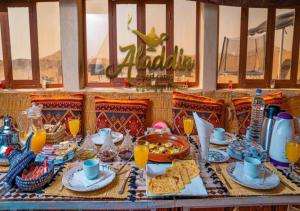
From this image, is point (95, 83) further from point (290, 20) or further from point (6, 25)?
point (290, 20)

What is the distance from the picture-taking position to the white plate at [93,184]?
4.28 ft

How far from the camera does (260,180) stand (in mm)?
1373

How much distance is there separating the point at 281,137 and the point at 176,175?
0.59m

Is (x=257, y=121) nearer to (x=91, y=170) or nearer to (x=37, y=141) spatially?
(x=91, y=170)

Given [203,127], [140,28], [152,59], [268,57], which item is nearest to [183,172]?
[203,127]

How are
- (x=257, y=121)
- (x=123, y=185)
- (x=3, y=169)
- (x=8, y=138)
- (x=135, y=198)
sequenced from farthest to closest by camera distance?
(x=257, y=121), (x=8, y=138), (x=3, y=169), (x=123, y=185), (x=135, y=198)

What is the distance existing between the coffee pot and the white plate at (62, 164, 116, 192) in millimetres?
846

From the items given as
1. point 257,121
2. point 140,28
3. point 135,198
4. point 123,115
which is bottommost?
point 135,198

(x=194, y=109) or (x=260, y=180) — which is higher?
(x=194, y=109)

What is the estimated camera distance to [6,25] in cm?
301

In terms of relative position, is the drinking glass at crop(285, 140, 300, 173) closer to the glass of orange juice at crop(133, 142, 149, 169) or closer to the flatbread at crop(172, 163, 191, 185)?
the flatbread at crop(172, 163, 191, 185)

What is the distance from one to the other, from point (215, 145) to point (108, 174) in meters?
0.77

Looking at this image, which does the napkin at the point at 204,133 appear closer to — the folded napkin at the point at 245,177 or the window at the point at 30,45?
the folded napkin at the point at 245,177

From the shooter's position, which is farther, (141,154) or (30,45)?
(30,45)
